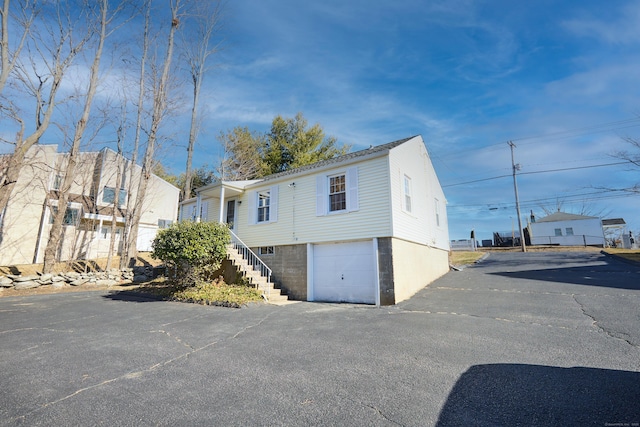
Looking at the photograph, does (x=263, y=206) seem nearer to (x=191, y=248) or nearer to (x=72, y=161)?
(x=191, y=248)

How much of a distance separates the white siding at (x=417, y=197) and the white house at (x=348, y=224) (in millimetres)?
42

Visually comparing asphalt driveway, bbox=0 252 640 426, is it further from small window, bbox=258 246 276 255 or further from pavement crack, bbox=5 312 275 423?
small window, bbox=258 246 276 255

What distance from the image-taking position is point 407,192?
1131 cm

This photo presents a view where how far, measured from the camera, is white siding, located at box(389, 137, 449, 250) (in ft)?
33.6

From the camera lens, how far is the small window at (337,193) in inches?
428

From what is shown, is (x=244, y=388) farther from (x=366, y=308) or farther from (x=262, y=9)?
(x=262, y=9)

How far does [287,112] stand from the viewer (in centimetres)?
2617

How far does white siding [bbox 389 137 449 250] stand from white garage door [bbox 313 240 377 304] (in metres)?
1.47

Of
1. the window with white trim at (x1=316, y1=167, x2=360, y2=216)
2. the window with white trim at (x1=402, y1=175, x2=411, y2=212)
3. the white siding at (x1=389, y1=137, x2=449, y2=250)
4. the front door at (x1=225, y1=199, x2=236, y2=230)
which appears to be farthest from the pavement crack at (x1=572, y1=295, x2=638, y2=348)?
the front door at (x1=225, y1=199, x2=236, y2=230)

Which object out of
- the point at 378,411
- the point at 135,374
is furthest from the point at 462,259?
the point at 135,374

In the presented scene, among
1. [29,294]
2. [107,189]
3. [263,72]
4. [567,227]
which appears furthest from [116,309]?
[567,227]

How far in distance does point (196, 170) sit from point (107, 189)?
7.89 meters

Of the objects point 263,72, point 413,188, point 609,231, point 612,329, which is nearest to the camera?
point 612,329

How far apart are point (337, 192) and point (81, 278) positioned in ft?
41.9
